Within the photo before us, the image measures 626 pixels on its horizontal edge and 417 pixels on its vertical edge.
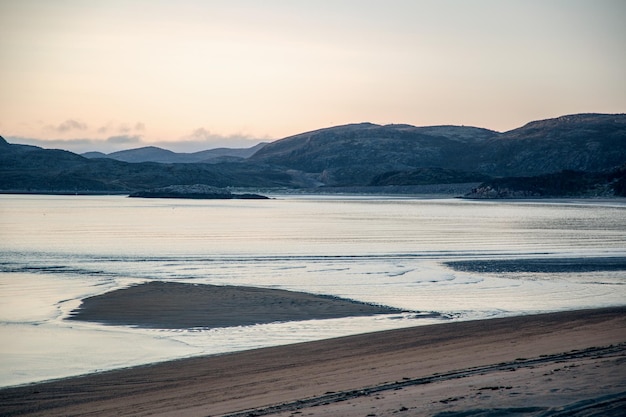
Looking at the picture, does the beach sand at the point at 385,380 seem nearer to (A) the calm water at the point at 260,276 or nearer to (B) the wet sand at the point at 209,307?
(A) the calm water at the point at 260,276

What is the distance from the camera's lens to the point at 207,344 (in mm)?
15477


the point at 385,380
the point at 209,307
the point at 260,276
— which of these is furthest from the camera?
the point at 260,276

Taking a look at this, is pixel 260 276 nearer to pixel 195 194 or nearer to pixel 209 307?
pixel 209 307

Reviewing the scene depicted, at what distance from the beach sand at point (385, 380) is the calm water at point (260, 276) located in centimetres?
149

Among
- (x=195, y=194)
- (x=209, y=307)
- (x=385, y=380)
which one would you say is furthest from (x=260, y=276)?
(x=195, y=194)

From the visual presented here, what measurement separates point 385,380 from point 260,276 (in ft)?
53.9

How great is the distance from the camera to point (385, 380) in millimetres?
10945

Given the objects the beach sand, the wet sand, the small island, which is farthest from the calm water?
the small island

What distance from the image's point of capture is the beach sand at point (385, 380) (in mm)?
8883

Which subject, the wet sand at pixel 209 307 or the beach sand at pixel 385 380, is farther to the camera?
the wet sand at pixel 209 307

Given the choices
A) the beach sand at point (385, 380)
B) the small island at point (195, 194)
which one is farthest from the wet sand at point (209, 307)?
the small island at point (195, 194)

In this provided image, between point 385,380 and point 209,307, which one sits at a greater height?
point 385,380

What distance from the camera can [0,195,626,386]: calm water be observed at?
51.0ft

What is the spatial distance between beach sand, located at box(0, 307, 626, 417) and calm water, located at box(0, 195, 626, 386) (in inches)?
58.8
